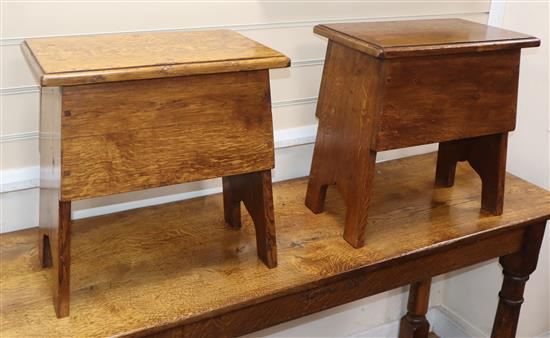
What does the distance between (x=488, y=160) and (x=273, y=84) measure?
58 cm

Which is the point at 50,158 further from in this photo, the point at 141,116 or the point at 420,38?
the point at 420,38

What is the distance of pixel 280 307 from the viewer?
1292mm

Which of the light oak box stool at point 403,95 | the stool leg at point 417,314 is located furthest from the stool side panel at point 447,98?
the stool leg at point 417,314

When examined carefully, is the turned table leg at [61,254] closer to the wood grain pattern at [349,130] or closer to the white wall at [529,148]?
the wood grain pattern at [349,130]

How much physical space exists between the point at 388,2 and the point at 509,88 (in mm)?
463

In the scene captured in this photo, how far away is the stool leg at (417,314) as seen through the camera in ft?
6.96

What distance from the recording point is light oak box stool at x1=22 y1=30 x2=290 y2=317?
3.46 feet

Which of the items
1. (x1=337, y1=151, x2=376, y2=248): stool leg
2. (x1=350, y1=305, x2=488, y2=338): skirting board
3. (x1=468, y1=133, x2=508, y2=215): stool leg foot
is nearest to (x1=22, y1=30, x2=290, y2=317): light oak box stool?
(x1=337, y1=151, x2=376, y2=248): stool leg

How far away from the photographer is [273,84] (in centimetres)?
166

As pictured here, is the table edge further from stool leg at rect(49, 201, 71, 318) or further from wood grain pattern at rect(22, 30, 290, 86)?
wood grain pattern at rect(22, 30, 290, 86)

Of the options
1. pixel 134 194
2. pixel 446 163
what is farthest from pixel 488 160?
pixel 134 194

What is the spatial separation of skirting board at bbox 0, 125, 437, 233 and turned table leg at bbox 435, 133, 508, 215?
0.34 metres

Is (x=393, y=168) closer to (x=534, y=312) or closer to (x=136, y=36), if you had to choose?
(x=534, y=312)

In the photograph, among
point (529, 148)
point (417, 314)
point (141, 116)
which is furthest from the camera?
point (417, 314)
